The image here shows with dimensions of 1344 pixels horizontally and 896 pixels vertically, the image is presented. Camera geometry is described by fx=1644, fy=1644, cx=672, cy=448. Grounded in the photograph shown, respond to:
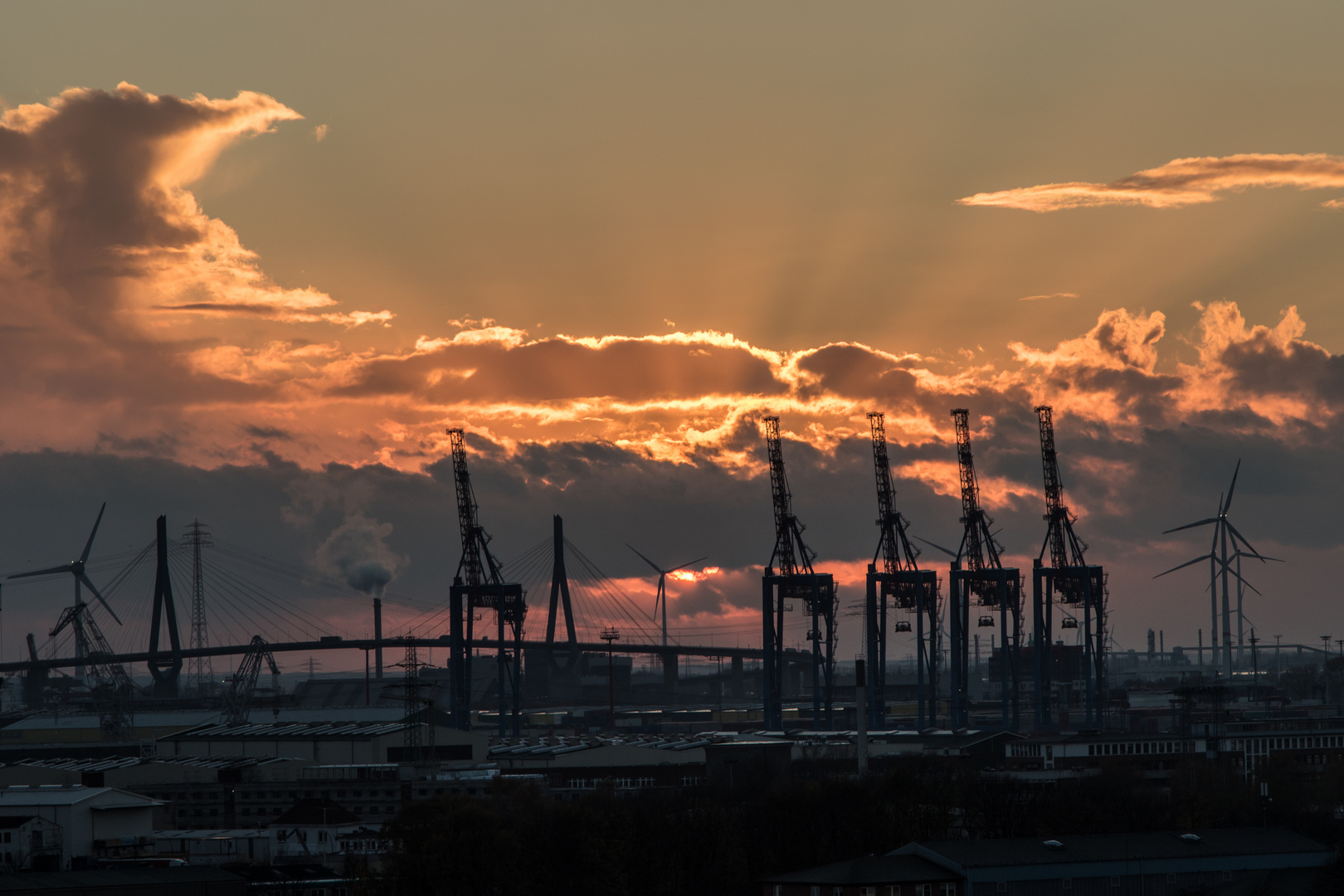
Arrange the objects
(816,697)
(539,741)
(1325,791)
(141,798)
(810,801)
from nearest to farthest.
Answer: (810,801) → (141,798) → (1325,791) → (539,741) → (816,697)

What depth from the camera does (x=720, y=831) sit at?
210 ft

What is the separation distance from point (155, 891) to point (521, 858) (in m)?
13.4

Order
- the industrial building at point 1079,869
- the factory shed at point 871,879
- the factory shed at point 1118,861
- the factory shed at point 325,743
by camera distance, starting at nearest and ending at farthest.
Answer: the factory shed at point 871,879
the industrial building at point 1079,869
the factory shed at point 1118,861
the factory shed at point 325,743

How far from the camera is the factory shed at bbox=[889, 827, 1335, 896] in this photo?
5775cm

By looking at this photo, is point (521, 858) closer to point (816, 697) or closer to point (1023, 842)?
point (1023, 842)

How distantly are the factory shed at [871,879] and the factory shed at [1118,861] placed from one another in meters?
0.67

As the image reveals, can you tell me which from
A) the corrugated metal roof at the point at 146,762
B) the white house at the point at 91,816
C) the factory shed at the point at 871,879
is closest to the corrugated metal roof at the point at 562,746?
the corrugated metal roof at the point at 146,762

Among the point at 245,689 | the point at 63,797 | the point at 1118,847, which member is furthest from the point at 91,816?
the point at 245,689

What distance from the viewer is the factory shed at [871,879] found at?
56.3 m

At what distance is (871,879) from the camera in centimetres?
5650

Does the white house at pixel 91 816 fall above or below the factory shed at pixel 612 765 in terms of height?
above

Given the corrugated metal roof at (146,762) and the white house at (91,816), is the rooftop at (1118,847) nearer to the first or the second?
the white house at (91,816)

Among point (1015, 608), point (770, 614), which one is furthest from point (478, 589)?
point (1015, 608)

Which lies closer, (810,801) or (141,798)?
(810,801)
